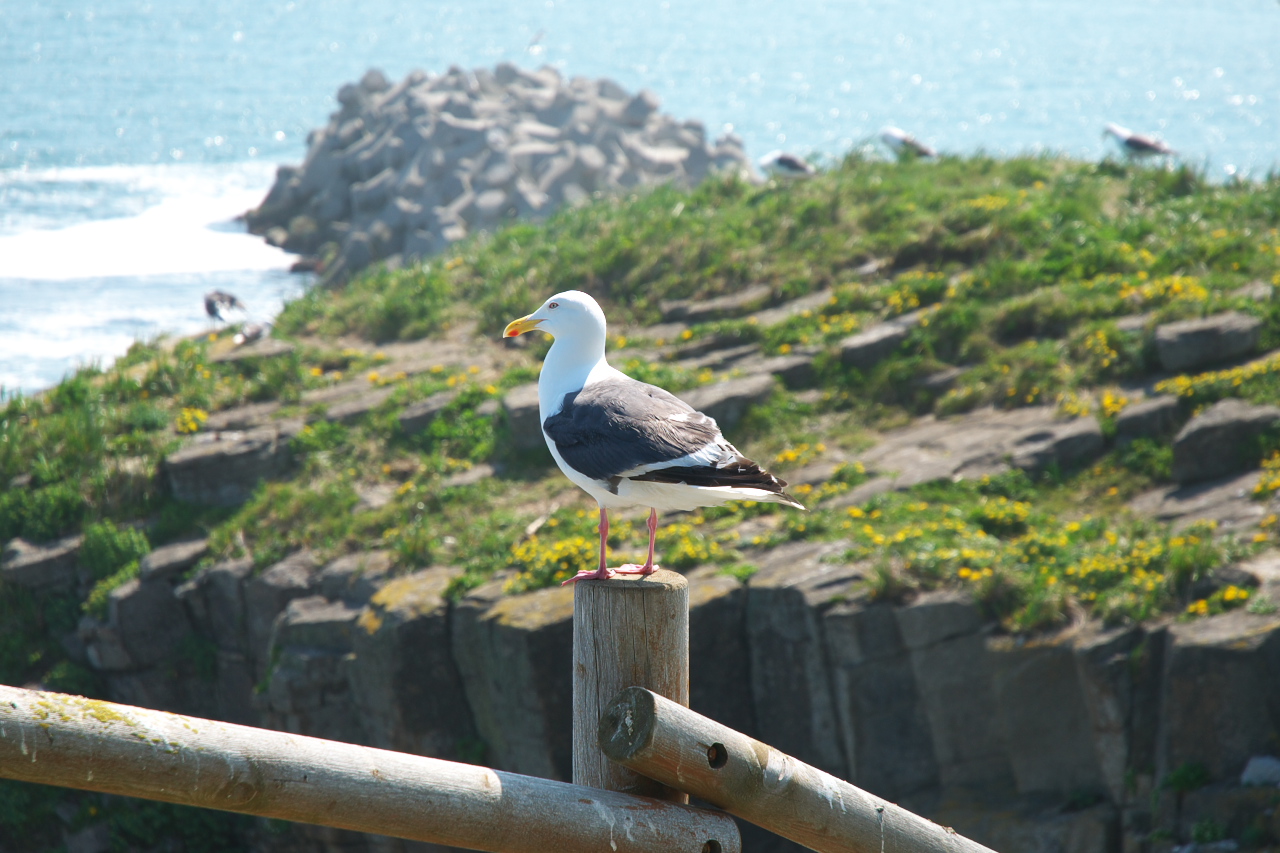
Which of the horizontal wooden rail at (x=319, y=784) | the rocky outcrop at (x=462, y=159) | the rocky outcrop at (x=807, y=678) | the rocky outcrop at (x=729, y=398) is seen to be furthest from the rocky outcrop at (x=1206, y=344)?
the rocky outcrop at (x=462, y=159)

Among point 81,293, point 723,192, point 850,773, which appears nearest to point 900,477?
point 850,773

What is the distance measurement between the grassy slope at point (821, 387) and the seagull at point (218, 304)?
1.97 m

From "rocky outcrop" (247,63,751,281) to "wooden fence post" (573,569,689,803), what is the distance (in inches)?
592

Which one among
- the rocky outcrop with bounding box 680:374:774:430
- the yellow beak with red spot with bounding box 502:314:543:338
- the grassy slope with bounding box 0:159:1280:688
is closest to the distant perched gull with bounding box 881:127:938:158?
the grassy slope with bounding box 0:159:1280:688

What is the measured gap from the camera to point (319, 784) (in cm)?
256

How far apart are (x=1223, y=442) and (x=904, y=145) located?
29.1ft

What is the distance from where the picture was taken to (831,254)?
1211 centimetres

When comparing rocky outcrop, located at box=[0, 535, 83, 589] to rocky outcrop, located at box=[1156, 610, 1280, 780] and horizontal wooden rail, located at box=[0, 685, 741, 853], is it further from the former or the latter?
rocky outcrop, located at box=[1156, 610, 1280, 780]

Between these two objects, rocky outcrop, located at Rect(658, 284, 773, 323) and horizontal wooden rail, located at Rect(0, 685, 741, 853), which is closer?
horizontal wooden rail, located at Rect(0, 685, 741, 853)

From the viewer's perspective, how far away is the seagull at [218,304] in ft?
50.2

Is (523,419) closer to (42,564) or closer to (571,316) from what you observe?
(42,564)

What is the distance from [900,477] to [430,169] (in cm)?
1486

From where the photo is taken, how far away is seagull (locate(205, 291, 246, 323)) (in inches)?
603

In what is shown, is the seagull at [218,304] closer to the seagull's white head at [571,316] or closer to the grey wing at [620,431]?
the seagull's white head at [571,316]
